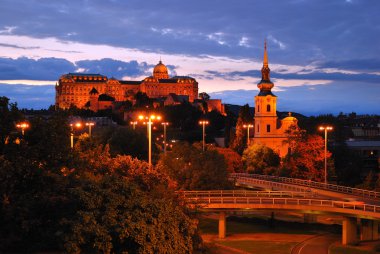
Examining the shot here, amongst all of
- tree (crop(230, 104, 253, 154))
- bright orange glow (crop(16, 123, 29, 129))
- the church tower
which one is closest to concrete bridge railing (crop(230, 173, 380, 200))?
tree (crop(230, 104, 253, 154))

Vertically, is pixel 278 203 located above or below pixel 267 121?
below

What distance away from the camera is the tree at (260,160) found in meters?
85.8

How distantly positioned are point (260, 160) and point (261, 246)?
3761 cm

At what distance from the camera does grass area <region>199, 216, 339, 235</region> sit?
5859 cm

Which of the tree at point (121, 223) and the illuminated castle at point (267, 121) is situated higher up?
the illuminated castle at point (267, 121)

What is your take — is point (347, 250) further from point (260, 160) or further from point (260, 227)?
point (260, 160)

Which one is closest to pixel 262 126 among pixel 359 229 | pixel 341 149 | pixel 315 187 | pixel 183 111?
pixel 341 149

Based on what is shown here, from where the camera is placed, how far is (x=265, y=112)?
10644cm

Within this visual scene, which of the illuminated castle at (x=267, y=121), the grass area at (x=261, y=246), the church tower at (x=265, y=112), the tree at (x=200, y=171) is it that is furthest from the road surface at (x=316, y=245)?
the church tower at (x=265, y=112)

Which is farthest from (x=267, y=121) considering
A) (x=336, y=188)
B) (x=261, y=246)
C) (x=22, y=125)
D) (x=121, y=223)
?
(x=121, y=223)

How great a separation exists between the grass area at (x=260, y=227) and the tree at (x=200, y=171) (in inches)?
140

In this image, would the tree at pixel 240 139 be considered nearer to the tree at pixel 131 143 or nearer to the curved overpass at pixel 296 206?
the tree at pixel 131 143

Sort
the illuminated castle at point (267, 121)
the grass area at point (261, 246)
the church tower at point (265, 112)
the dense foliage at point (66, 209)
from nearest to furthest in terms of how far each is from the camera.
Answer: the dense foliage at point (66, 209), the grass area at point (261, 246), the illuminated castle at point (267, 121), the church tower at point (265, 112)

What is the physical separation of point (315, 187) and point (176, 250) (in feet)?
124
